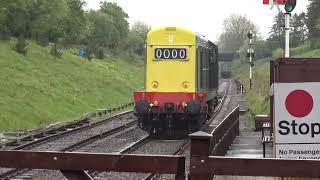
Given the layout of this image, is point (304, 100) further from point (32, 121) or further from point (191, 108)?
point (32, 121)

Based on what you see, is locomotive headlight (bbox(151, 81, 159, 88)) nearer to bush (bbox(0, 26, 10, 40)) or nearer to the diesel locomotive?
the diesel locomotive

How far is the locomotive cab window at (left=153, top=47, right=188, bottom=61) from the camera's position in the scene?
2094 cm

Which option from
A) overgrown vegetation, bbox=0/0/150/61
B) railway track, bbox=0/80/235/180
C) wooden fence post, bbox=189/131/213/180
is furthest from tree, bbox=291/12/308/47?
wooden fence post, bbox=189/131/213/180

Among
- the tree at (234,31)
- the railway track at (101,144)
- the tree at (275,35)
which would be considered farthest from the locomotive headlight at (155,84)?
the tree at (234,31)

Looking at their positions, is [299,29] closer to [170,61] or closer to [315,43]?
[315,43]

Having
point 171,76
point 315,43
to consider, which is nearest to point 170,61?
point 171,76

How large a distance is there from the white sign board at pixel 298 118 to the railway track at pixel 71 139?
290 inches

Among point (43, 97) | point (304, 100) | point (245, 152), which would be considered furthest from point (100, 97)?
point (304, 100)

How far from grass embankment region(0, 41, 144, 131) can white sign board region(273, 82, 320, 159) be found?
18.4 metres

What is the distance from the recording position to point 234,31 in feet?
472

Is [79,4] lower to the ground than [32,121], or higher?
higher

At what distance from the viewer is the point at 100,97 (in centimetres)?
4262

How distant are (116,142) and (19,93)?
12.4 metres

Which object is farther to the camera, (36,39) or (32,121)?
(36,39)
